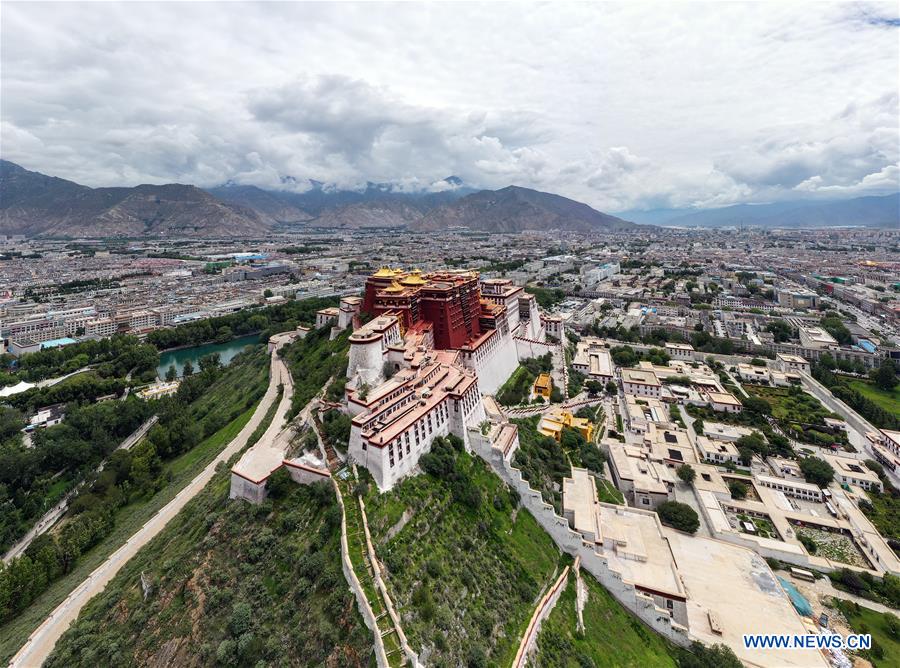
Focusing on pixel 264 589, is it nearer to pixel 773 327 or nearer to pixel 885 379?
pixel 885 379

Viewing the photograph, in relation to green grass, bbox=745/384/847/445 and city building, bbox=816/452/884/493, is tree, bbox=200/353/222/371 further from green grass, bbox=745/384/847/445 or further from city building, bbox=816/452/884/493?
city building, bbox=816/452/884/493


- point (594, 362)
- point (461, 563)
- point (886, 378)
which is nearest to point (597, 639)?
point (461, 563)

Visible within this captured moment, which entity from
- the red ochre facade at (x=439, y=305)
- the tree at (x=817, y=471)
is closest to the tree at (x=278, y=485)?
the red ochre facade at (x=439, y=305)

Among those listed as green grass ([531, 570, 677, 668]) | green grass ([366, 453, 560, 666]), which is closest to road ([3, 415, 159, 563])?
green grass ([366, 453, 560, 666])

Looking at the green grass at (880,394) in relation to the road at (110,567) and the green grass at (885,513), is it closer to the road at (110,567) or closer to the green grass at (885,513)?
the green grass at (885,513)

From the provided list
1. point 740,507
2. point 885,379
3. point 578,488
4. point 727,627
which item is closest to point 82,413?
point 578,488
